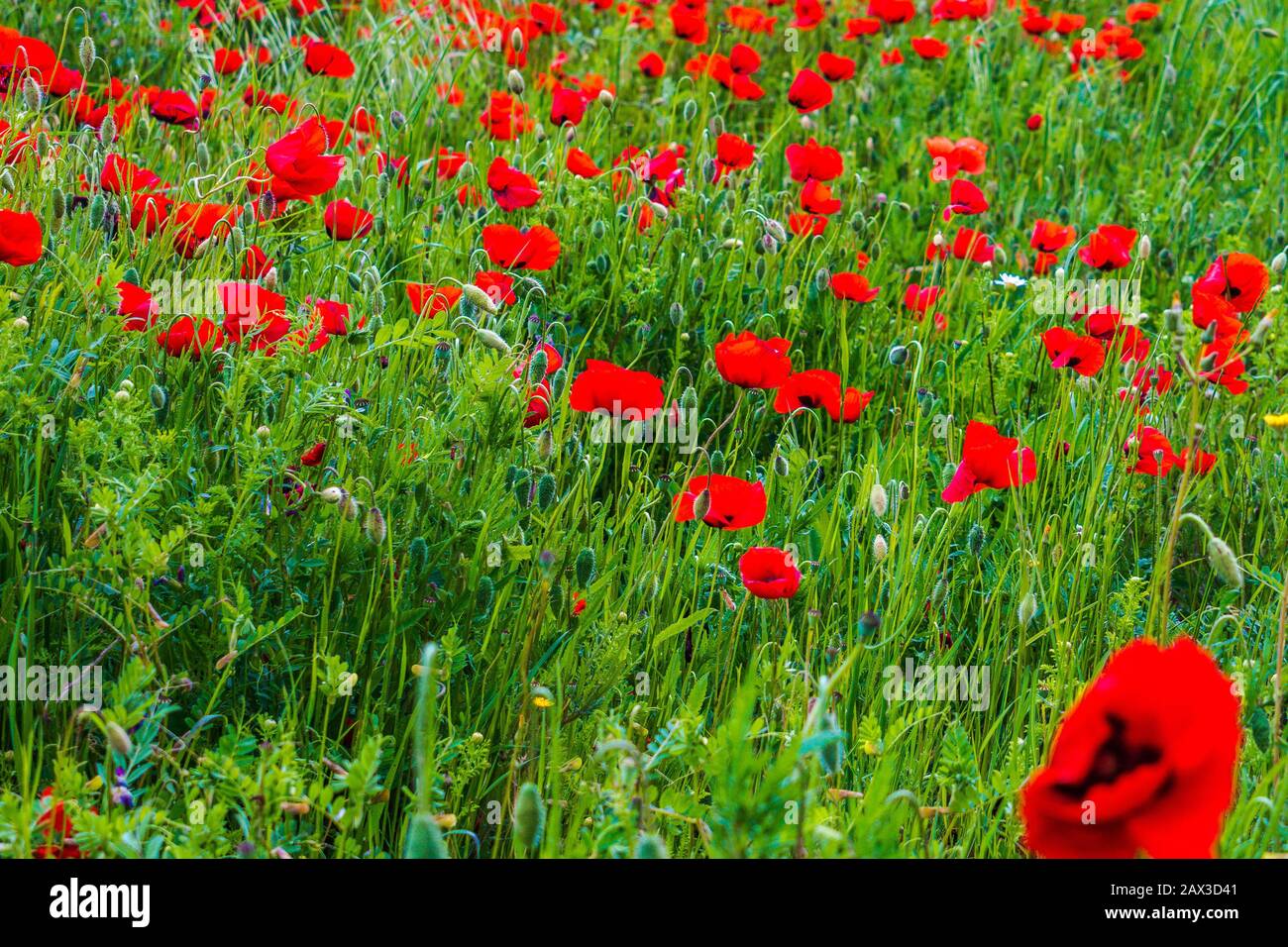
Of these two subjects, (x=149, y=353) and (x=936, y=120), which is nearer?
(x=149, y=353)

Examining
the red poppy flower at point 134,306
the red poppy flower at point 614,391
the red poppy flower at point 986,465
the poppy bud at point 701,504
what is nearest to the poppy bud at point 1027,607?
the red poppy flower at point 986,465

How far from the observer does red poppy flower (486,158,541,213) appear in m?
2.74

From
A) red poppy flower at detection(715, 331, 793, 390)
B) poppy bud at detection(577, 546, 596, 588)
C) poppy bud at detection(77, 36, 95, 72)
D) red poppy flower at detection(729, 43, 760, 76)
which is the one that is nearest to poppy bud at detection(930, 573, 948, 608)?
red poppy flower at detection(715, 331, 793, 390)

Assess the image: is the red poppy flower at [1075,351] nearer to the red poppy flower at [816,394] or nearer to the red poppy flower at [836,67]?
the red poppy flower at [816,394]

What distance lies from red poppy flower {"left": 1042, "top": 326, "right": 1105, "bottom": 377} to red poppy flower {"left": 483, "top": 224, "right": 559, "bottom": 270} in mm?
1023

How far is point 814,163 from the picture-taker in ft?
10.2

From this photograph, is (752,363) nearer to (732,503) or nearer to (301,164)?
(732,503)

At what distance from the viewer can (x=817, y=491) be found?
243 cm

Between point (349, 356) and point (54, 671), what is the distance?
0.80 m

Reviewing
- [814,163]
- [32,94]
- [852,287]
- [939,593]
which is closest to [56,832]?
[939,593]
